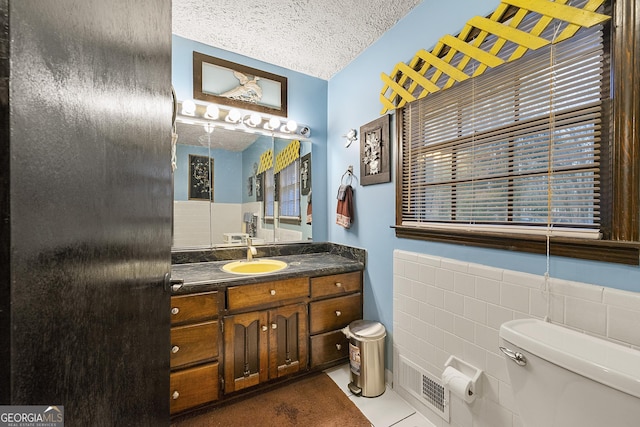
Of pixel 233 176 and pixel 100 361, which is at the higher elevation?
pixel 233 176

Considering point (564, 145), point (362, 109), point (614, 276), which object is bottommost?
point (614, 276)

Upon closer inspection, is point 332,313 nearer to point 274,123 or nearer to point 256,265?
point 256,265

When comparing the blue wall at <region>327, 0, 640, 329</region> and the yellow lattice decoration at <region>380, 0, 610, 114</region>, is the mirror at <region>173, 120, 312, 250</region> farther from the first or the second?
the yellow lattice decoration at <region>380, 0, 610, 114</region>

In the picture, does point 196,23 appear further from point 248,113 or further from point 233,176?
point 233,176

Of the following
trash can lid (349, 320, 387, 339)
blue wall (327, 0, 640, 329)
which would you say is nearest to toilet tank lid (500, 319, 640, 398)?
blue wall (327, 0, 640, 329)

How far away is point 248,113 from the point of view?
2.13 m

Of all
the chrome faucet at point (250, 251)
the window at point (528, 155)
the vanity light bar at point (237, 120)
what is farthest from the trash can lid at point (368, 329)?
the vanity light bar at point (237, 120)

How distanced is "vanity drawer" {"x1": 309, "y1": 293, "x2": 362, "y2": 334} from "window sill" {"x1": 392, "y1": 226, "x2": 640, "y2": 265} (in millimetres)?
865

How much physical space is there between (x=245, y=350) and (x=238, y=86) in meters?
2.08

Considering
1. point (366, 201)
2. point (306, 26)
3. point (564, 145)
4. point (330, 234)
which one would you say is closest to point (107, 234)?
point (564, 145)

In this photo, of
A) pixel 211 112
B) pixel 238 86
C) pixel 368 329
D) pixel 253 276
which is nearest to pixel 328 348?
pixel 368 329

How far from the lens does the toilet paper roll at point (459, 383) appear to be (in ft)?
3.83

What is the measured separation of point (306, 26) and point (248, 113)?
812 millimetres

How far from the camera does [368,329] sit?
1732 mm
